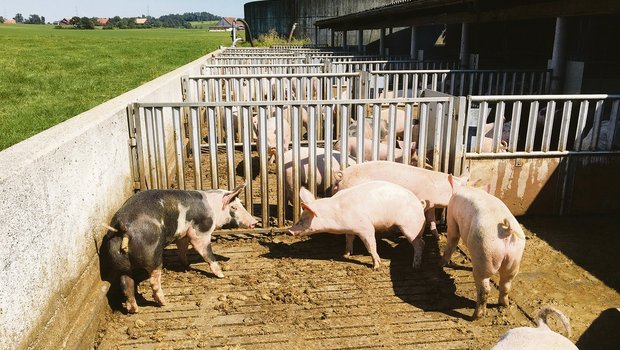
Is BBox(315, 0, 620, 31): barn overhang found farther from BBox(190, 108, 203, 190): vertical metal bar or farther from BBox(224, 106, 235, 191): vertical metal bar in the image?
BBox(190, 108, 203, 190): vertical metal bar

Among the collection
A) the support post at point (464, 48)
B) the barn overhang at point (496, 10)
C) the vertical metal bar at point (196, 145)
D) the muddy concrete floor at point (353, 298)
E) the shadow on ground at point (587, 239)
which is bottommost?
the muddy concrete floor at point (353, 298)

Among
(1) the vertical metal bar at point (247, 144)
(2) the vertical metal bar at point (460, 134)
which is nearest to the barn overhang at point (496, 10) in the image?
(2) the vertical metal bar at point (460, 134)

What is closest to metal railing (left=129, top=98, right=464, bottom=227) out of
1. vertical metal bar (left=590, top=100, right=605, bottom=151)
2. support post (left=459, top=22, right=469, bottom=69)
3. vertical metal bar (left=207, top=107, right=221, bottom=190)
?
vertical metal bar (left=207, top=107, right=221, bottom=190)

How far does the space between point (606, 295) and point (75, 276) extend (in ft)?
14.9

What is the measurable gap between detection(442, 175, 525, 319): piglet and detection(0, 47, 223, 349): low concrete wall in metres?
→ 3.10

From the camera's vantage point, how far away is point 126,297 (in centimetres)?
437

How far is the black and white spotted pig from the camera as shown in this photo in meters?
4.10

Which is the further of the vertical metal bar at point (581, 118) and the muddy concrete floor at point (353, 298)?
the vertical metal bar at point (581, 118)

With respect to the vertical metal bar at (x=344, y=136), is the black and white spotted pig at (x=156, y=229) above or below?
below

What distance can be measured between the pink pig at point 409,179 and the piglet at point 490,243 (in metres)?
1.02

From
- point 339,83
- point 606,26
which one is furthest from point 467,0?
point 339,83

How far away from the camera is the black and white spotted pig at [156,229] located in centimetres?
410

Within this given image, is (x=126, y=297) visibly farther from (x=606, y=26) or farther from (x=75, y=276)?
(x=606, y=26)

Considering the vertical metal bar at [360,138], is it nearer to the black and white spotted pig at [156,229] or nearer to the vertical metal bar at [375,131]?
the vertical metal bar at [375,131]
